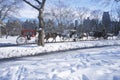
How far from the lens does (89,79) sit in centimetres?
876

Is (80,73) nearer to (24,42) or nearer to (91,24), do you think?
(24,42)

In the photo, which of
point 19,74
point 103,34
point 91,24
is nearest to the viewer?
point 19,74

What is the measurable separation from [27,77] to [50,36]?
26.0 meters

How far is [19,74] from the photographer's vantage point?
33.0ft

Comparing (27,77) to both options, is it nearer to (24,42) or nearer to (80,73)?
(80,73)

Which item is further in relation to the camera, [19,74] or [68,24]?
[68,24]

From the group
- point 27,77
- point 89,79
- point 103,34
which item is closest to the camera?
point 89,79

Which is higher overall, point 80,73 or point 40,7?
point 40,7

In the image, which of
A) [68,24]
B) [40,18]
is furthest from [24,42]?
[68,24]

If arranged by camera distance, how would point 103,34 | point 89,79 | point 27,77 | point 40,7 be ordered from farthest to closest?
point 103,34
point 40,7
point 27,77
point 89,79

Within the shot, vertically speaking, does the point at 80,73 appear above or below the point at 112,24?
below

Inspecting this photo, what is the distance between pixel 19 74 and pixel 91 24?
88890mm

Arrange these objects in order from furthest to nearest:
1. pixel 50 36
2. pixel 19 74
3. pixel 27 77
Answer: pixel 50 36, pixel 19 74, pixel 27 77

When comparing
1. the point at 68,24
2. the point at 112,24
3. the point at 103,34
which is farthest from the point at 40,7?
the point at 112,24
